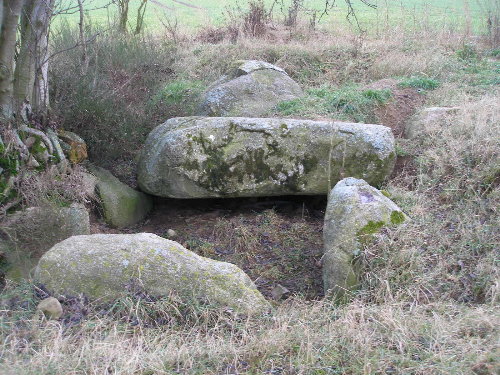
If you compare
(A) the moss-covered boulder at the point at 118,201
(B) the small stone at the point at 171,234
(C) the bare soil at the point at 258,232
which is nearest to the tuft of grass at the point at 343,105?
(C) the bare soil at the point at 258,232

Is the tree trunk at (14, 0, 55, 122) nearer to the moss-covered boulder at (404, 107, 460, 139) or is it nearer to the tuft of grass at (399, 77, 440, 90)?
the moss-covered boulder at (404, 107, 460, 139)

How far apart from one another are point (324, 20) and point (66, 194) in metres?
10.4

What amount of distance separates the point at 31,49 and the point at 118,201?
176 centimetres

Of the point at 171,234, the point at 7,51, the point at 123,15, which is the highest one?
the point at 123,15

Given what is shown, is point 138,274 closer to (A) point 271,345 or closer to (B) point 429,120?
(A) point 271,345

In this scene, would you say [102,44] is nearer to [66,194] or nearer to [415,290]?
[66,194]

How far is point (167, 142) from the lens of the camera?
19.2ft

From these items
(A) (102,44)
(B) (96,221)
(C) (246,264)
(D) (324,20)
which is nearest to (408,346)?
(C) (246,264)

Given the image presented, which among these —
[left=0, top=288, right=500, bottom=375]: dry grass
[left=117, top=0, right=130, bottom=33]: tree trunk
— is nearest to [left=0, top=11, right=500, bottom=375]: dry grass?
[left=0, top=288, right=500, bottom=375]: dry grass

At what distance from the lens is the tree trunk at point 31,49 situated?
5.40 m

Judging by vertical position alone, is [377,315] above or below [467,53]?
below

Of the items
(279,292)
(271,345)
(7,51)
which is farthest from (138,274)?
(7,51)

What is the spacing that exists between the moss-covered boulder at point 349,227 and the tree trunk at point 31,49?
3.10 meters

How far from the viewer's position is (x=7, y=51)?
5250mm
